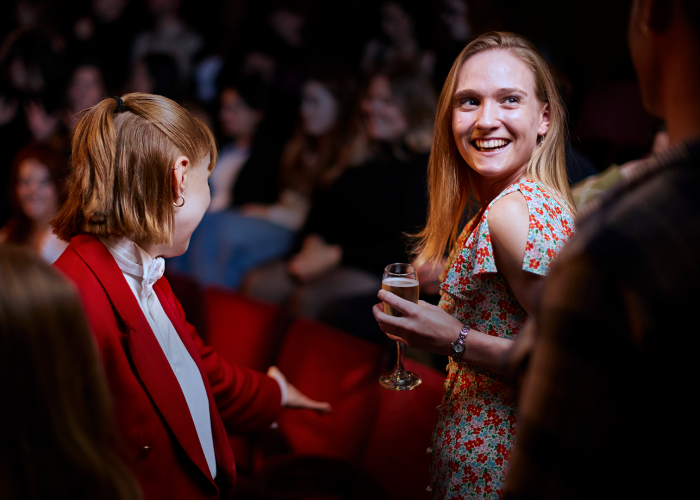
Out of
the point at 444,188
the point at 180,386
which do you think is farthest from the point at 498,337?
the point at 180,386

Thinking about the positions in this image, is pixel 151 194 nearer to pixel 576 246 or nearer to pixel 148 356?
pixel 148 356

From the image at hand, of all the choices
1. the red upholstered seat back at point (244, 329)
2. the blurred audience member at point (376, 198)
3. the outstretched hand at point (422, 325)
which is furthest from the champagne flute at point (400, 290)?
the blurred audience member at point (376, 198)

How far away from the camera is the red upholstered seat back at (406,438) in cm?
169

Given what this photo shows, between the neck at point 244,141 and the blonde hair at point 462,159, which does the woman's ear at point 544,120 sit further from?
the neck at point 244,141

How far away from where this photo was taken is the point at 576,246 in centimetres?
63

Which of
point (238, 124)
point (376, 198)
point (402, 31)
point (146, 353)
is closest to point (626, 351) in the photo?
point (146, 353)

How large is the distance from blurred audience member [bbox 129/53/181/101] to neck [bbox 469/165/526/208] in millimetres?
3619

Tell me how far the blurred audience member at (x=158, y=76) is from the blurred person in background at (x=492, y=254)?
12.0ft

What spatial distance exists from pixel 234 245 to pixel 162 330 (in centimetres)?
260

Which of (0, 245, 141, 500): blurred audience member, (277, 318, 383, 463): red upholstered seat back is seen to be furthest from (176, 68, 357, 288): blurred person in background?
(0, 245, 141, 500): blurred audience member

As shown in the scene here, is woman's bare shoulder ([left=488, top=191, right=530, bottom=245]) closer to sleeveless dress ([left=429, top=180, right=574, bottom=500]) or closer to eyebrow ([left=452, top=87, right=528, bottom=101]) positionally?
sleeveless dress ([left=429, top=180, right=574, bottom=500])

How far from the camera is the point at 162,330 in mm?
1238

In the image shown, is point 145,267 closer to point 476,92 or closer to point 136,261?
point 136,261

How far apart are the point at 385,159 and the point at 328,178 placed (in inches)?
17.3
